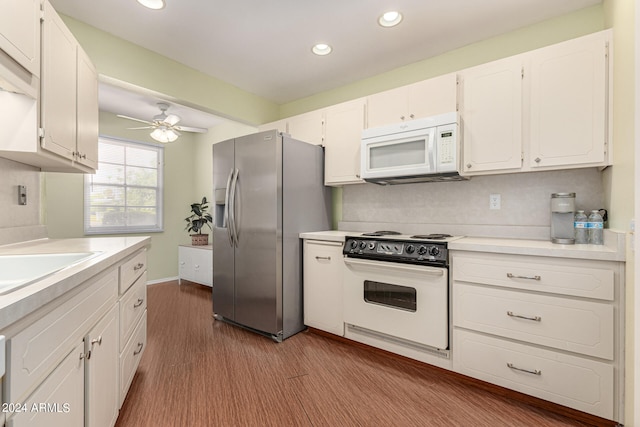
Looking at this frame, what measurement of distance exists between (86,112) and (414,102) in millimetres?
2581

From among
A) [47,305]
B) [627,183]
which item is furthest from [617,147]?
[47,305]

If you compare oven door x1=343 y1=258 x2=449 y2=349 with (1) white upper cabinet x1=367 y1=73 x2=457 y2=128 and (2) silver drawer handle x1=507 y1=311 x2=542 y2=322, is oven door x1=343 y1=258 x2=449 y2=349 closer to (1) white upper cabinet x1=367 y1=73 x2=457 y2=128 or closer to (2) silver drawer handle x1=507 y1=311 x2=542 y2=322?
(2) silver drawer handle x1=507 y1=311 x2=542 y2=322

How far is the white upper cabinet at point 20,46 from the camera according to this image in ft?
4.08

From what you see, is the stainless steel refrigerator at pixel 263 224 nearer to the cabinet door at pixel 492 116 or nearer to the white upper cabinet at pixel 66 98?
the white upper cabinet at pixel 66 98

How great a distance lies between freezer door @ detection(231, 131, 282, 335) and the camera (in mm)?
2656

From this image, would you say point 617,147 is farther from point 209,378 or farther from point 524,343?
point 209,378

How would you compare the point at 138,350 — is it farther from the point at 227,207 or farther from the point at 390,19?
the point at 390,19

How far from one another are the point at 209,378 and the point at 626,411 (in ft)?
7.87

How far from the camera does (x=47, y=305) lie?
833 mm

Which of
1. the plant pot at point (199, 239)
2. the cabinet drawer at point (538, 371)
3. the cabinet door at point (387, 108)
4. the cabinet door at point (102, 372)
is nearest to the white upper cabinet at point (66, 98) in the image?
the cabinet door at point (102, 372)

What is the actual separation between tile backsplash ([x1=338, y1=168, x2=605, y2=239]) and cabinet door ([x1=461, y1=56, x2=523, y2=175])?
1.01ft

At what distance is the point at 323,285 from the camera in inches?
Answer: 109

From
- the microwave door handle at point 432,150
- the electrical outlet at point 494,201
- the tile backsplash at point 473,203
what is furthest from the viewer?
the electrical outlet at point 494,201

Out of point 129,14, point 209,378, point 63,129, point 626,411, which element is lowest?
point 209,378
